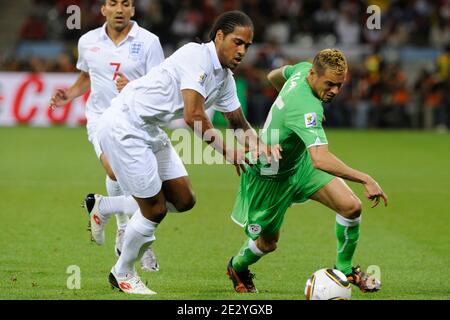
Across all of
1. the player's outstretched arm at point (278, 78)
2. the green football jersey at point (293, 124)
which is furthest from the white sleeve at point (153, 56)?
the green football jersey at point (293, 124)

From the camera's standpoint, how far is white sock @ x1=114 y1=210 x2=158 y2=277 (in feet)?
25.4

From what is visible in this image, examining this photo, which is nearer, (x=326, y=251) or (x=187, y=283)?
(x=187, y=283)

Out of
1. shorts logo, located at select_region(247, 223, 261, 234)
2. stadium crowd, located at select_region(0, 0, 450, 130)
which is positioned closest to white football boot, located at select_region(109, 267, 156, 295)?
shorts logo, located at select_region(247, 223, 261, 234)

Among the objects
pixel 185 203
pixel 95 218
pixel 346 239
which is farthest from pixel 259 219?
pixel 95 218

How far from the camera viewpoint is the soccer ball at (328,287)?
7.24m

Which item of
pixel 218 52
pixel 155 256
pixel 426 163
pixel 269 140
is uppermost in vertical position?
pixel 218 52

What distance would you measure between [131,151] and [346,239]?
6.59 feet
